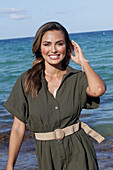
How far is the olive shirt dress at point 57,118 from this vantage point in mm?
3088

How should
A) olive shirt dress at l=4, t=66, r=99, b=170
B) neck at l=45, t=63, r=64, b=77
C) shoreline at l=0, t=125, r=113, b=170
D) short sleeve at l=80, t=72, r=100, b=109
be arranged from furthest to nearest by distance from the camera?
shoreline at l=0, t=125, r=113, b=170
neck at l=45, t=63, r=64, b=77
short sleeve at l=80, t=72, r=100, b=109
olive shirt dress at l=4, t=66, r=99, b=170

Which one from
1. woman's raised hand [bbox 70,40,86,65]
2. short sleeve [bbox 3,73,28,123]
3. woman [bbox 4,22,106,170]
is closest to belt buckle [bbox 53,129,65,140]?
woman [bbox 4,22,106,170]

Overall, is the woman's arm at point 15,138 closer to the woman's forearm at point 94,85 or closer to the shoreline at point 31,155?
the woman's forearm at point 94,85

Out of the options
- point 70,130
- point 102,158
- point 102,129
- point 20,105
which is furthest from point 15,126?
point 102,129

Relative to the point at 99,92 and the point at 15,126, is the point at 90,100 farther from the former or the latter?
the point at 15,126

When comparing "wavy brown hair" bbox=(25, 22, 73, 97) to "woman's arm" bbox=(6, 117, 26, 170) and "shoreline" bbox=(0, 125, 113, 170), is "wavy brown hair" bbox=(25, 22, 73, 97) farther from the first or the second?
"shoreline" bbox=(0, 125, 113, 170)

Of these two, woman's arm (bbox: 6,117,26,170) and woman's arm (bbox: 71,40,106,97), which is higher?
woman's arm (bbox: 71,40,106,97)

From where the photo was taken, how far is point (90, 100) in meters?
3.27

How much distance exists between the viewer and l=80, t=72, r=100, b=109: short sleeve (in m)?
3.20

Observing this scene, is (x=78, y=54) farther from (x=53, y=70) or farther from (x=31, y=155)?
(x=31, y=155)

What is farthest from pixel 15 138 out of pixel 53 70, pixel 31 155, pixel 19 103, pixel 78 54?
pixel 31 155

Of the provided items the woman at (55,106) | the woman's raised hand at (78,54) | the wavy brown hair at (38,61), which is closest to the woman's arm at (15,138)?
the woman at (55,106)

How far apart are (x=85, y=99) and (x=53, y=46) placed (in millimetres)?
568

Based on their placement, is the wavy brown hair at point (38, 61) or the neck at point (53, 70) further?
the neck at point (53, 70)
